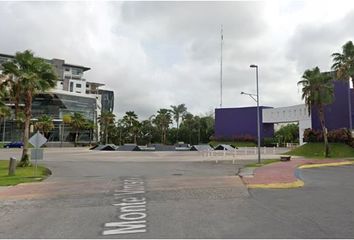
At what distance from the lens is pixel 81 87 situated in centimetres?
13512

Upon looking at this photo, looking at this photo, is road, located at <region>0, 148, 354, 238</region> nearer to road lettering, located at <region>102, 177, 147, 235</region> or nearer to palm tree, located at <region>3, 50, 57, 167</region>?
road lettering, located at <region>102, 177, 147, 235</region>

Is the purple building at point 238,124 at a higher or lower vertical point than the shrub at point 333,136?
higher

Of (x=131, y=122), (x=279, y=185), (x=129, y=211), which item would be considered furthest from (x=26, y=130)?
(x=131, y=122)

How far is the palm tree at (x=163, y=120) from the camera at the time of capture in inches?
4107

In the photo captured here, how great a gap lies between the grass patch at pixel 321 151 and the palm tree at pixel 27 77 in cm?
3097

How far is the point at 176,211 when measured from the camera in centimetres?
1103

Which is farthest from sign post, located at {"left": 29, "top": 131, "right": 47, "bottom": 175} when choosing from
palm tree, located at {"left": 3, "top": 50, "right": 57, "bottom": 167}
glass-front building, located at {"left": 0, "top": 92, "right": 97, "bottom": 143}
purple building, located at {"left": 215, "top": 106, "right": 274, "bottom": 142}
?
glass-front building, located at {"left": 0, "top": 92, "right": 97, "bottom": 143}

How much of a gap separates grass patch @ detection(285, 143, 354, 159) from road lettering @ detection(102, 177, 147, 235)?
34.0 m

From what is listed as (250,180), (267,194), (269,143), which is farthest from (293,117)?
(267,194)

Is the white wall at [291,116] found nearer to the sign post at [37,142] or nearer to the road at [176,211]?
the sign post at [37,142]

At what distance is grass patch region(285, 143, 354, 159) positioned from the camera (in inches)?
1778

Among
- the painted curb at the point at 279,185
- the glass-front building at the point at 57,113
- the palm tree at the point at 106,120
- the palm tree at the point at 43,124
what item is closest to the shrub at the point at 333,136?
the painted curb at the point at 279,185

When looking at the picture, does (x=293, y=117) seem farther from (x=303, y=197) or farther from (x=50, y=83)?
(x=303, y=197)

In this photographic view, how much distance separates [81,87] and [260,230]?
13209 cm
